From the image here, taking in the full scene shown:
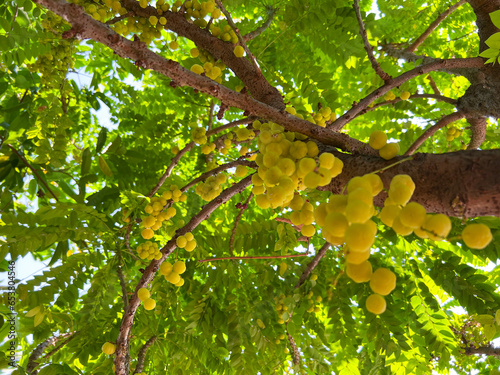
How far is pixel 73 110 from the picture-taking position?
12.1ft

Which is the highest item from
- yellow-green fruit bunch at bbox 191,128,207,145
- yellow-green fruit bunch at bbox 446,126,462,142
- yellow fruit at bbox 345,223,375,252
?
yellow-green fruit bunch at bbox 446,126,462,142

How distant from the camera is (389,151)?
96 cm

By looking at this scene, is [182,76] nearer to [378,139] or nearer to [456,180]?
[378,139]

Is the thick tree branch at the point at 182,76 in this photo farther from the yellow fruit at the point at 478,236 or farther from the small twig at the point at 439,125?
the small twig at the point at 439,125

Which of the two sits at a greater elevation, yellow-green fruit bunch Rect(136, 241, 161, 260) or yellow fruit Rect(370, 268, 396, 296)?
yellow-green fruit bunch Rect(136, 241, 161, 260)

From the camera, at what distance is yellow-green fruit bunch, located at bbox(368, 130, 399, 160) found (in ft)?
3.14

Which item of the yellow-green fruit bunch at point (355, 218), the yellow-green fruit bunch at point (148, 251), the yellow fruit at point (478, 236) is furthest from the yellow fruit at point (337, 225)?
the yellow-green fruit bunch at point (148, 251)

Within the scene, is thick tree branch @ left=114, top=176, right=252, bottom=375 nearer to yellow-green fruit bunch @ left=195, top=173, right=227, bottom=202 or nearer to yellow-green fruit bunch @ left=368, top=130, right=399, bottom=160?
yellow-green fruit bunch @ left=195, top=173, right=227, bottom=202

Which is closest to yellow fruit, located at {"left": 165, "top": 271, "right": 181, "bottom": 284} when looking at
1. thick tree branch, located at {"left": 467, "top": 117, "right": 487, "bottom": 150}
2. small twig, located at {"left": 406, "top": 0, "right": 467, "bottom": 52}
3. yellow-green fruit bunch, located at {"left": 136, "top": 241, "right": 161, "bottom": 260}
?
yellow-green fruit bunch, located at {"left": 136, "top": 241, "right": 161, "bottom": 260}

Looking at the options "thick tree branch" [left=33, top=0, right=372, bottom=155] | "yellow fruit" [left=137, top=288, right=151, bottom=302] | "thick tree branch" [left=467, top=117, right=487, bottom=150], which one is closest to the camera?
"thick tree branch" [left=33, top=0, right=372, bottom=155]

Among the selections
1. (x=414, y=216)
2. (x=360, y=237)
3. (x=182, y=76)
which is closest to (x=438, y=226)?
(x=414, y=216)

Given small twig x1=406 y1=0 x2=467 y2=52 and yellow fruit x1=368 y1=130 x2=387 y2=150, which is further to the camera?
small twig x1=406 y1=0 x2=467 y2=52

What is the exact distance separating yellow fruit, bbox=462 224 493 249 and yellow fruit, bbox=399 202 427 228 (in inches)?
4.0

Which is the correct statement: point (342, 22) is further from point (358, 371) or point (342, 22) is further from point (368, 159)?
point (358, 371)
